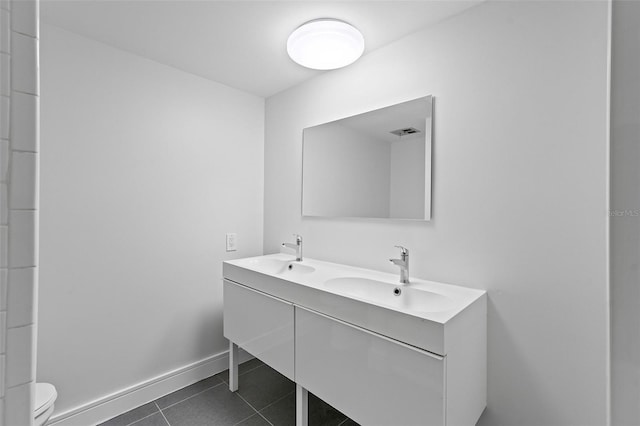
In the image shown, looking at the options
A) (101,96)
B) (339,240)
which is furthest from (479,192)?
(101,96)

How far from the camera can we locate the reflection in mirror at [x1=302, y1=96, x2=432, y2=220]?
1631 millimetres

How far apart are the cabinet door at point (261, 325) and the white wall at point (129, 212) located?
1.48 ft

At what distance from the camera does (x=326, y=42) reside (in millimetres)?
1571

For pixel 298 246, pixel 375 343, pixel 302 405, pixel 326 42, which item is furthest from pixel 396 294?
pixel 326 42

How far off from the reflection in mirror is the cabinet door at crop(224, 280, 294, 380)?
758mm

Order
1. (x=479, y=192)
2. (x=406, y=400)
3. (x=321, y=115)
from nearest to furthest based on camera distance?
(x=406, y=400), (x=479, y=192), (x=321, y=115)

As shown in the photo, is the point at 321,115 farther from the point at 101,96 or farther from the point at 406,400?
the point at 406,400

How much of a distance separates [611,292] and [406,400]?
1.08 m

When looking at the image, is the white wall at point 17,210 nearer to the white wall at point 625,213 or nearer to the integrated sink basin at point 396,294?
the white wall at point 625,213

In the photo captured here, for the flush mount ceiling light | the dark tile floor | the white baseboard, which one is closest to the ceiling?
the flush mount ceiling light

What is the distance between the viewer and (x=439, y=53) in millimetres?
1550

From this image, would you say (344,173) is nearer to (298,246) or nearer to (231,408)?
(298,246)

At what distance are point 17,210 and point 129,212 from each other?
1.80m

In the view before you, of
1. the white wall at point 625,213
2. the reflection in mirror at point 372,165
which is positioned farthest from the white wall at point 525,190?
the white wall at point 625,213
